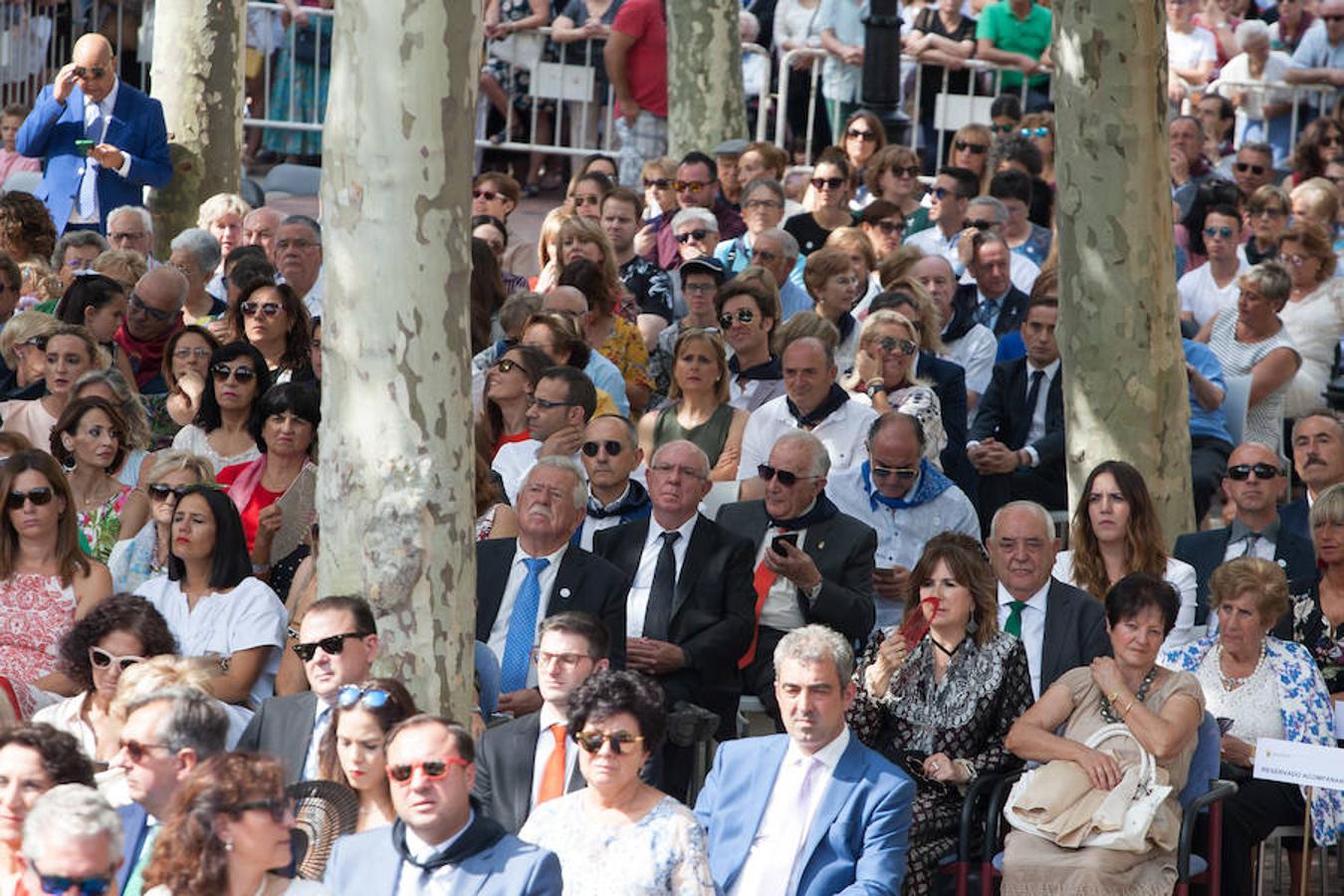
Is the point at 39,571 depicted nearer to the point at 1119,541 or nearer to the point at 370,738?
the point at 370,738

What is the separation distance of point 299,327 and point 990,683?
4266mm

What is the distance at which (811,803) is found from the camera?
23.8 ft

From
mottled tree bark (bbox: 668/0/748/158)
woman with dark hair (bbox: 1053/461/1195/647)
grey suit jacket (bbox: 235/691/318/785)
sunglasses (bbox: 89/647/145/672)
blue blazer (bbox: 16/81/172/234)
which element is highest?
mottled tree bark (bbox: 668/0/748/158)

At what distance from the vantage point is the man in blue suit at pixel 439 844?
20.5 ft

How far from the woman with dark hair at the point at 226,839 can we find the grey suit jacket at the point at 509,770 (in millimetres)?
1578


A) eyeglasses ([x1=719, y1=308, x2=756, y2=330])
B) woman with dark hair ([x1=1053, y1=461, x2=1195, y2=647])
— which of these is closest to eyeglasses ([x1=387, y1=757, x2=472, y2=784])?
woman with dark hair ([x1=1053, y1=461, x2=1195, y2=647])

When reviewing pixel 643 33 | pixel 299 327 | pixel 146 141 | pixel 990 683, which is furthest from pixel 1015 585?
pixel 643 33

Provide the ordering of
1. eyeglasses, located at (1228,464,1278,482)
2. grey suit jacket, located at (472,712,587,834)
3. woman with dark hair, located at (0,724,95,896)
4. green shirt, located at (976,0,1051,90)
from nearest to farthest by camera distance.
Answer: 1. woman with dark hair, located at (0,724,95,896)
2. grey suit jacket, located at (472,712,587,834)
3. eyeglasses, located at (1228,464,1278,482)
4. green shirt, located at (976,0,1051,90)

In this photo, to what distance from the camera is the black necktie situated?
8.66m

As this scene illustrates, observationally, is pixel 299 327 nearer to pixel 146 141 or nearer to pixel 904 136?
pixel 146 141

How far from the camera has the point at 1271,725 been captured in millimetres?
8258

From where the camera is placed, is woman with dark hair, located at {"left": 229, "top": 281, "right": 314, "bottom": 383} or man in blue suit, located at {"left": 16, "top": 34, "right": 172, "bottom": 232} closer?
woman with dark hair, located at {"left": 229, "top": 281, "right": 314, "bottom": 383}

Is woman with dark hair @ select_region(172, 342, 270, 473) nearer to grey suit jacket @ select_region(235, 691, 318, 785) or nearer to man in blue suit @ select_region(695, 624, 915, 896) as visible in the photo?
grey suit jacket @ select_region(235, 691, 318, 785)

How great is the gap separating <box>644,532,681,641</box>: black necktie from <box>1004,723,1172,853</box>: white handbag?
1547 millimetres
